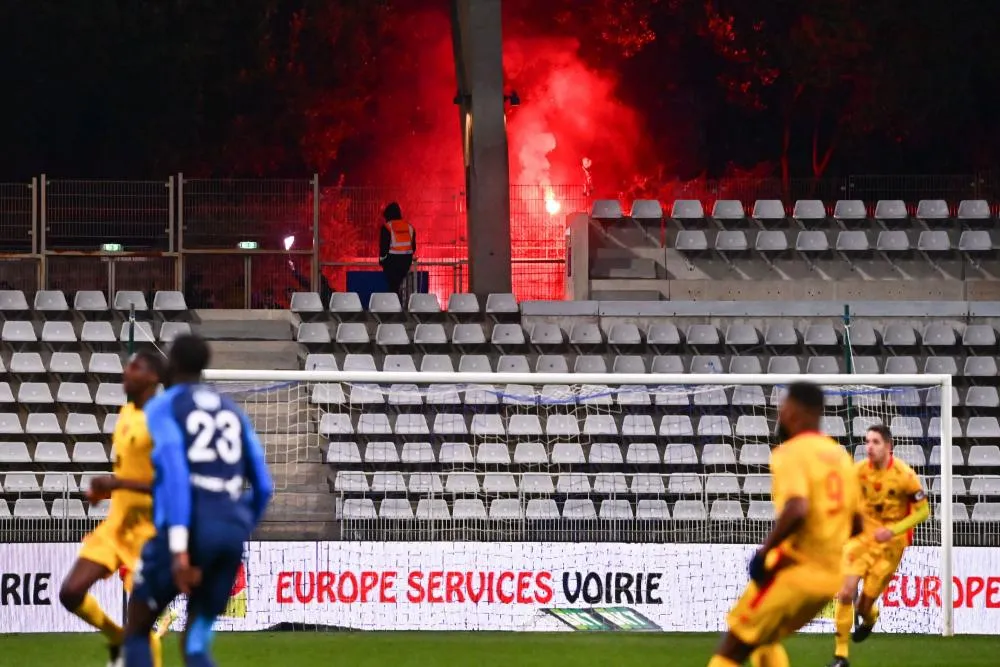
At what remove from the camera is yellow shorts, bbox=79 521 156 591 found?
8797 millimetres

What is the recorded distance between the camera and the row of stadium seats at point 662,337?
1997 cm

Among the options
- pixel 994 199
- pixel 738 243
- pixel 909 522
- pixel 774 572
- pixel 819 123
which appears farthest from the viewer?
pixel 819 123

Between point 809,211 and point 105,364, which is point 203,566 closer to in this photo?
point 105,364

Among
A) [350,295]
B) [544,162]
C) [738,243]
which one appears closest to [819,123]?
[544,162]

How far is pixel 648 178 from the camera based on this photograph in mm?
45094

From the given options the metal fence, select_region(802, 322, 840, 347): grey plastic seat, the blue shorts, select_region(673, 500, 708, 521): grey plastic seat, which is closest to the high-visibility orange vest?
the metal fence

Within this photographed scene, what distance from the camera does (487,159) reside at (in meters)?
21.0

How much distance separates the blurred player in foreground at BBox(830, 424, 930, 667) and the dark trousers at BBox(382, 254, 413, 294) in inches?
421

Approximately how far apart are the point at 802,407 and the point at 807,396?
0.19 ft

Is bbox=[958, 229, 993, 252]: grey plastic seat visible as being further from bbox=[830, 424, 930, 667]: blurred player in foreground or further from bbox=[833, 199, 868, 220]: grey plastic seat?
bbox=[830, 424, 930, 667]: blurred player in foreground

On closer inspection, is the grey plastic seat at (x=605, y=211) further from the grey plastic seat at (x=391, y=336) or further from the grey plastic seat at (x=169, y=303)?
the grey plastic seat at (x=169, y=303)

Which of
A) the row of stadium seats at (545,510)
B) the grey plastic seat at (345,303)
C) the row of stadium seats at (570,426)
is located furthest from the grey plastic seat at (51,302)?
the row of stadium seats at (545,510)

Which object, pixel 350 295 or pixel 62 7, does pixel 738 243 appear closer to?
pixel 350 295

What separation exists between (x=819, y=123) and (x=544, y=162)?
7.67 metres
